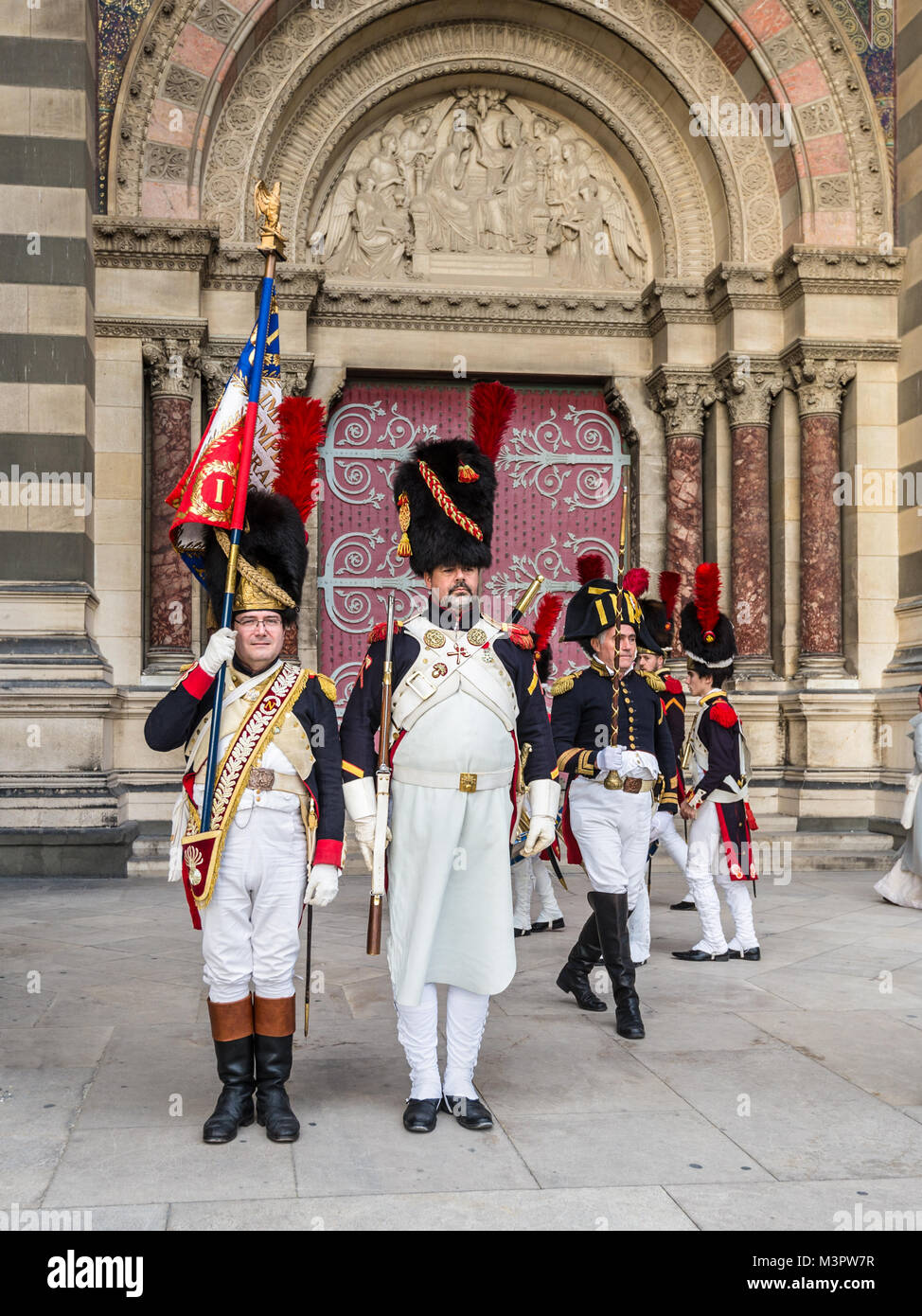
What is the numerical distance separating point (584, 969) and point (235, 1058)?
2333 mm

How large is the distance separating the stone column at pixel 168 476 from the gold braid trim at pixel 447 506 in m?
7.01

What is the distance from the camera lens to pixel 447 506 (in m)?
4.70

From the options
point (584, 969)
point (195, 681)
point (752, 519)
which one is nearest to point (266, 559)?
point (195, 681)

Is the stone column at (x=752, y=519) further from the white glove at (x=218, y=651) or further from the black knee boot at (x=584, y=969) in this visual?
the white glove at (x=218, y=651)

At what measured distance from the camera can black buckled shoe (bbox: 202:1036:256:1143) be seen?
13.6 ft

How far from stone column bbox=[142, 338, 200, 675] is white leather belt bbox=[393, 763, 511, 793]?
23.6 ft

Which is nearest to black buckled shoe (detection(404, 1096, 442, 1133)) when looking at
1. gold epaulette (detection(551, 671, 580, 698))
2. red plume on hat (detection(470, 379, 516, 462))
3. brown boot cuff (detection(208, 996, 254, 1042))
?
brown boot cuff (detection(208, 996, 254, 1042))

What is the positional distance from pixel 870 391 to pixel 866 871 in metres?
4.74

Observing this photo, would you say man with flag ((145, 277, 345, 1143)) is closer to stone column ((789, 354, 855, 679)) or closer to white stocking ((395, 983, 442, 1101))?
white stocking ((395, 983, 442, 1101))

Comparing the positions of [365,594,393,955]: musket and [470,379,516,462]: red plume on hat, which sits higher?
[470,379,516,462]: red plume on hat

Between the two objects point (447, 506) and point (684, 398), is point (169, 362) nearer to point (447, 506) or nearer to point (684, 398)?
point (684, 398)

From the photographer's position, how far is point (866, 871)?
10.9 m

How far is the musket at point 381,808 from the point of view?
4395mm

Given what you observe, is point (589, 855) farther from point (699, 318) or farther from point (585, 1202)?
point (699, 318)
